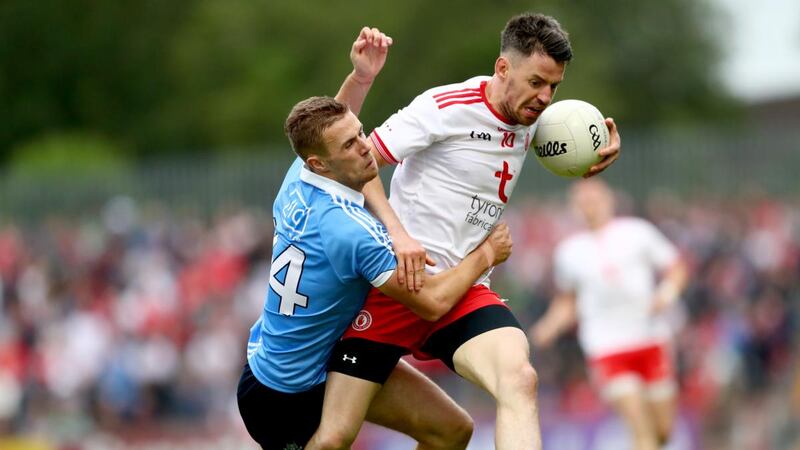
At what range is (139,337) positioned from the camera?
17.8 metres

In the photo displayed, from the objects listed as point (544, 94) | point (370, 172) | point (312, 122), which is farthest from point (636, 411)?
point (312, 122)

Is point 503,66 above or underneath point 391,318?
above

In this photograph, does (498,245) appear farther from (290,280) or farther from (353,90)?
(353,90)

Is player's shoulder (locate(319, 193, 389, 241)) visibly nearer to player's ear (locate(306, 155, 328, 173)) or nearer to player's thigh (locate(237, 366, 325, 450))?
player's ear (locate(306, 155, 328, 173))

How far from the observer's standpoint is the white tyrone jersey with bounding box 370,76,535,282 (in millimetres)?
7059

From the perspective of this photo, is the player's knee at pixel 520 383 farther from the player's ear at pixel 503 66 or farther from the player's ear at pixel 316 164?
the player's ear at pixel 503 66

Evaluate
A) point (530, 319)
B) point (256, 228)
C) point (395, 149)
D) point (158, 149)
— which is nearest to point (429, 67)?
point (158, 149)

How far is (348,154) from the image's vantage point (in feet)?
22.0

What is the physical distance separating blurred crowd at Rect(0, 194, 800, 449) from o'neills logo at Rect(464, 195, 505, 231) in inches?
306

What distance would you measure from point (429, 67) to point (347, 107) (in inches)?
1489

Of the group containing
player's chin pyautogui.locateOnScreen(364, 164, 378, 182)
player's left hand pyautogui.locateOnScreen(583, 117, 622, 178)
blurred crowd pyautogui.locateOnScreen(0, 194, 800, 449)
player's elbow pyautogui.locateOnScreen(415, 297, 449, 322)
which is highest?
player's left hand pyautogui.locateOnScreen(583, 117, 622, 178)

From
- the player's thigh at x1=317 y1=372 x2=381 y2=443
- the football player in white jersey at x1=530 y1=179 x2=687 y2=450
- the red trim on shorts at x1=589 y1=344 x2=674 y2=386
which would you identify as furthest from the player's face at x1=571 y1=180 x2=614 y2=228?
the player's thigh at x1=317 y1=372 x2=381 y2=443

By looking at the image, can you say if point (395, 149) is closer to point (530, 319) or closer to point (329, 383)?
point (329, 383)

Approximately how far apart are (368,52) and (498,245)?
1.27 meters
